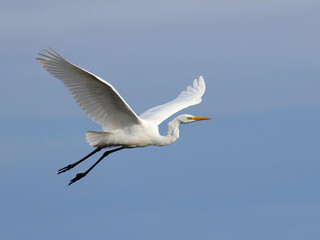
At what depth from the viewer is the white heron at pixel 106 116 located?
1816 centimetres

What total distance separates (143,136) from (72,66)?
3.12m

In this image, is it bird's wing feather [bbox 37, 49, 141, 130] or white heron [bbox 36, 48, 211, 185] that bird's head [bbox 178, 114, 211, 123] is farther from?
bird's wing feather [bbox 37, 49, 141, 130]

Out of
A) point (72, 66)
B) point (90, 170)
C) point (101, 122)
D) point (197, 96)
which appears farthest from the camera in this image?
point (197, 96)

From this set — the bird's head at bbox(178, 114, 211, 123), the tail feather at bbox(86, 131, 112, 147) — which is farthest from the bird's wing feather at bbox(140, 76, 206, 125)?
the tail feather at bbox(86, 131, 112, 147)

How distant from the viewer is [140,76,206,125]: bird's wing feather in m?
21.8

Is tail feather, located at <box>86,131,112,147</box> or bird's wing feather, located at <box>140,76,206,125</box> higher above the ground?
bird's wing feather, located at <box>140,76,206,125</box>

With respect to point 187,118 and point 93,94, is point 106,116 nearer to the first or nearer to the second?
point 93,94

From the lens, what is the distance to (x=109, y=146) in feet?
66.3

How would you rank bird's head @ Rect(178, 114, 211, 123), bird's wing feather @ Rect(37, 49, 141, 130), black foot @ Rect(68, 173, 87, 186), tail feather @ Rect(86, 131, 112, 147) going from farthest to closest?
black foot @ Rect(68, 173, 87, 186)
bird's head @ Rect(178, 114, 211, 123)
tail feather @ Rect(86, 131, 112, 147)
bird's wing feather @ Rect(37, 49, 141, 130)

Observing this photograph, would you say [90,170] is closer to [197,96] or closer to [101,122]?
[101,122]

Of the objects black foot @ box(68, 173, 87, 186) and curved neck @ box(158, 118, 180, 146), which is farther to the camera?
black foot @ box(68, 173, 87, 186)

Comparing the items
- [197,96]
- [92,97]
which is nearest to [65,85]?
[92,97]

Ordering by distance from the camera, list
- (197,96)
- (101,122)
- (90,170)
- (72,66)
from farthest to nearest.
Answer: (197,96)
(90,170)
(101,122)
(72,66)

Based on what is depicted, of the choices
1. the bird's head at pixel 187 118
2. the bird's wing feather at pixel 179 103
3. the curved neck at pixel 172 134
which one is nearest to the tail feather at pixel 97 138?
the curved neck at pixel 172 134
